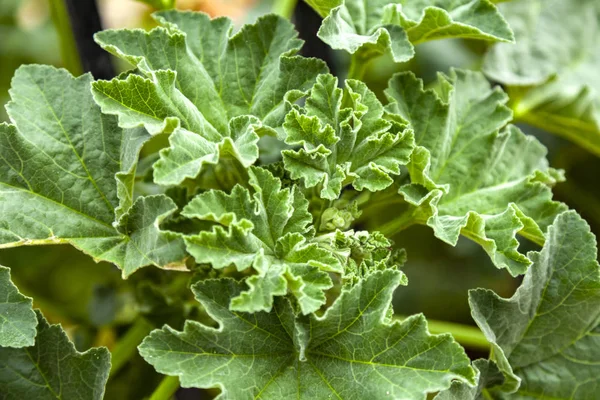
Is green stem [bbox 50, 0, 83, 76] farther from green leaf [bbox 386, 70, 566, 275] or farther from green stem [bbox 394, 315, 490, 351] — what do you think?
green stem [bbox 394, 315, 490, 351]

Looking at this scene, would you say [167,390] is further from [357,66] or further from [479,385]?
[357,66]

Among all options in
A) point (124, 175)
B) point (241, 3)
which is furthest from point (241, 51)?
point (241, 3)

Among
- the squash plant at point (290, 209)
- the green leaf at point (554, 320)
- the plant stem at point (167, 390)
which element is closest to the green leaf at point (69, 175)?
the squash plant at point (290, 209)

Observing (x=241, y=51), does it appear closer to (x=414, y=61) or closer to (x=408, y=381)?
(x=408, y=381)

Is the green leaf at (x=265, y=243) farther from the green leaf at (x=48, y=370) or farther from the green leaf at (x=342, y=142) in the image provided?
the green leaf at (x=48, y=370)

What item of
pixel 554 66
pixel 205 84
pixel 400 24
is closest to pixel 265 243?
pixel 205 84

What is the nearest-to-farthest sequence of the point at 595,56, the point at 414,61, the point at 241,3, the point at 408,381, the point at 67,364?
the point at 408,381 → the point at 67,364 → the point at 595,56 → the point at 414,61 → the point at 241,3

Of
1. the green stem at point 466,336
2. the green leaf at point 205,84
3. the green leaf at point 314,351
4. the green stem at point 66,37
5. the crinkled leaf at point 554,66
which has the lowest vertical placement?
the green stem at point 466,336

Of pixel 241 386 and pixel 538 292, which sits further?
pixel 538 292
